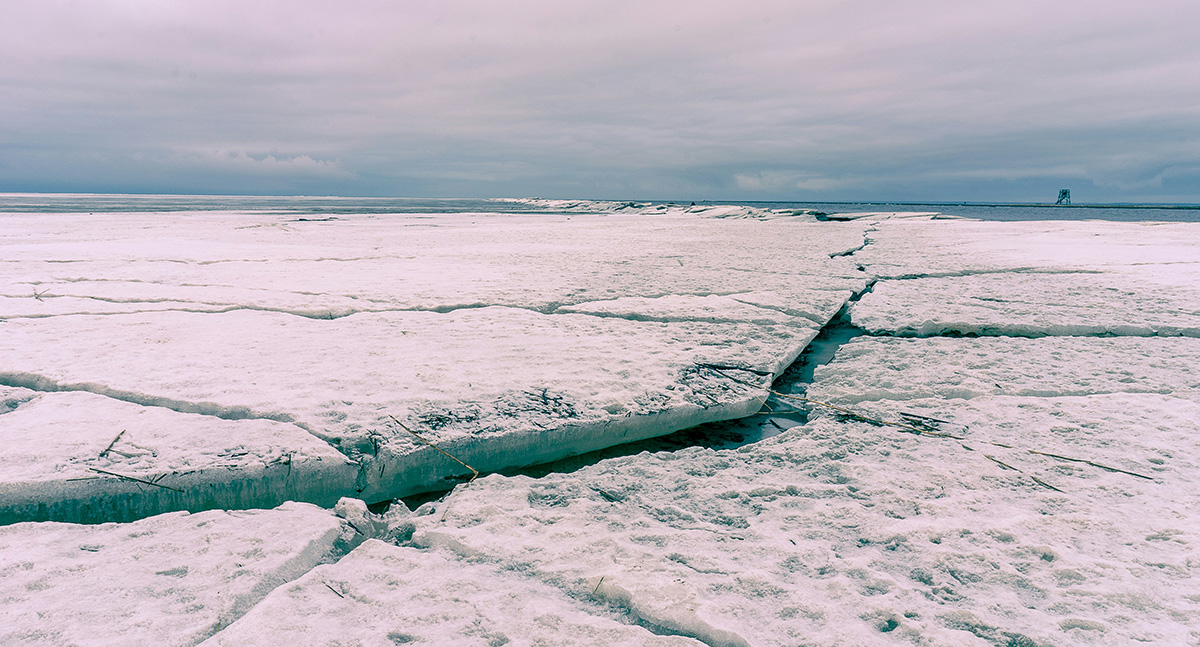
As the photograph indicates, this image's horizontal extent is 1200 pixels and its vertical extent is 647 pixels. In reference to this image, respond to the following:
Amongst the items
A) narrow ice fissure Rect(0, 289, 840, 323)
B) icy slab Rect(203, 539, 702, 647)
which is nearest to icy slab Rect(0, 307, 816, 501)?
narrow ice fissure Rect(0, 289, 840, 323)

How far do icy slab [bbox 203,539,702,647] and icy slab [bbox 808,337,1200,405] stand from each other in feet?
4.29

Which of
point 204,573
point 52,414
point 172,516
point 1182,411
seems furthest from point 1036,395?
point 52,414

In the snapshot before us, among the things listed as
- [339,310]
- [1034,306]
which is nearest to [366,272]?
[339,310]

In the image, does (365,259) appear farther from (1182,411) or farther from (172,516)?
(1182,411)

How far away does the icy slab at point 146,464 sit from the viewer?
1274 mm

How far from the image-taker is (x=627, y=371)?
206 cm

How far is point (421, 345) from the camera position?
7.49 ft

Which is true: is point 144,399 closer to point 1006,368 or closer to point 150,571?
point 150,571

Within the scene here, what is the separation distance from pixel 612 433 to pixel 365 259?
13.2 ft

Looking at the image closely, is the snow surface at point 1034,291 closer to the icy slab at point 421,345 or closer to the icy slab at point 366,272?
the icy slab at point 421,345

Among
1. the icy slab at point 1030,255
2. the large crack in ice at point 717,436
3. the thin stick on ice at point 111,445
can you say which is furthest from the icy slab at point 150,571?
the icy slab at point 1030,255

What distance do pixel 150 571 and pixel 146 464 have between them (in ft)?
1.35

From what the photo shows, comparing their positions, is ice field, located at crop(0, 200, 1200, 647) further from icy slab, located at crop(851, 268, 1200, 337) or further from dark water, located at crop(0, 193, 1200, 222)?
dark water, located at crop(0, 193, 1200, 222)

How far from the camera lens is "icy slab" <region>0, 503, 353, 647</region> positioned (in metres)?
0.90
